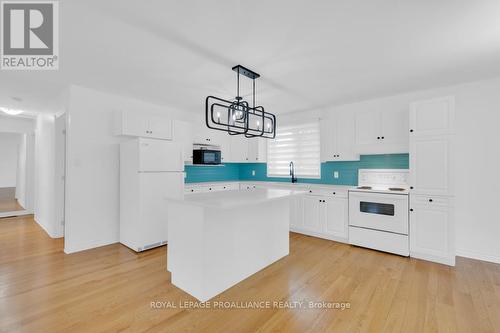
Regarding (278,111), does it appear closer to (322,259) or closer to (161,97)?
(161,97)

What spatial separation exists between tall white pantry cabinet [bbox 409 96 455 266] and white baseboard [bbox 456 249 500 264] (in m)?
0.53

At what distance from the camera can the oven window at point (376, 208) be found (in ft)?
11.4

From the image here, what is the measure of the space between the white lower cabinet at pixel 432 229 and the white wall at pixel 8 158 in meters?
9.98

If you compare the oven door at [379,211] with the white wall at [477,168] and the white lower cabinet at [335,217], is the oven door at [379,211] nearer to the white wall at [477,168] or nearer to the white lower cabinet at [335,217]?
the white lower cabinet at [335,217]

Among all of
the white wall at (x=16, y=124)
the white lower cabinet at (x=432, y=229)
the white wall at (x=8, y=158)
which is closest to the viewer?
the white lower cabinet at (x=432, y=229)

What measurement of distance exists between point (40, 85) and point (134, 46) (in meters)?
2.23

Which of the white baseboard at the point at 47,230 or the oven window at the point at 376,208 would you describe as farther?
the white baseboard at the point at 47,230

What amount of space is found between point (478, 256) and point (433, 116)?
6.89 feet

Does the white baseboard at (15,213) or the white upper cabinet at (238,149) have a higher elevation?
the white upper cabinet at (238,149)

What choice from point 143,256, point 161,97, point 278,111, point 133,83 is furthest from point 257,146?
point 143,256

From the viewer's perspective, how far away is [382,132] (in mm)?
3742

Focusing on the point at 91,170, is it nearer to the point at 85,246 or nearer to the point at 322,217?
the point at 85,246

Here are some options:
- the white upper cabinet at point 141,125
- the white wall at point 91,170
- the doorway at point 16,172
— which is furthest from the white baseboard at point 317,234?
the doorway at point 16,172

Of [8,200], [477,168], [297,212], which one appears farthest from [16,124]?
[477,168]
